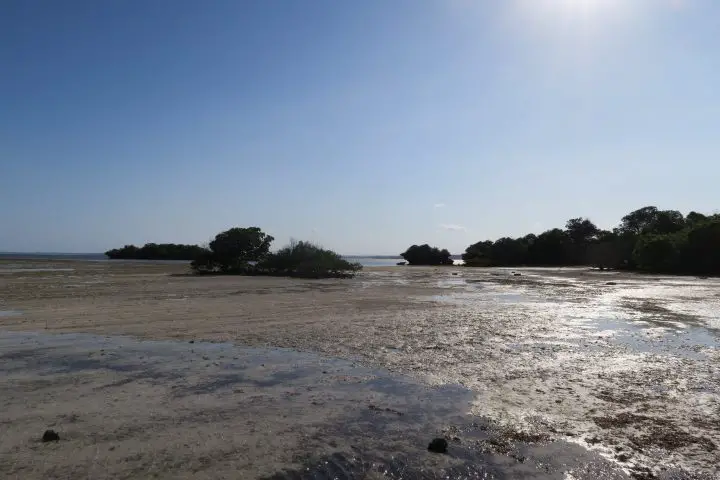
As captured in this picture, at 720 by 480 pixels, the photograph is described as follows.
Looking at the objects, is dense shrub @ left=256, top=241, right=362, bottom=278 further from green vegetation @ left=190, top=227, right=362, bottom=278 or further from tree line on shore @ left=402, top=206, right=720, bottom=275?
tree line on shore @ left=402, top=206, right=720, bottom=275

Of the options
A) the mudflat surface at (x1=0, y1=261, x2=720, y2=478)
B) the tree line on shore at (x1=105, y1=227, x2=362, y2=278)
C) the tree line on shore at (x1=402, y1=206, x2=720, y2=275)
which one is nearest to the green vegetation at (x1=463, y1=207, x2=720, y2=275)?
the tree line on shore at (x1=402, y1=206, x2=720, y2=275)

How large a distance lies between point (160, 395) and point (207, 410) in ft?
3.44

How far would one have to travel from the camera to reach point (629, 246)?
6662cm

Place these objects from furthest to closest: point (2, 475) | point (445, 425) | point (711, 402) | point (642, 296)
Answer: point (642, 296), point (711, 402), point (445, 425), point (2, 475)

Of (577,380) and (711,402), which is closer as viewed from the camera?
(711,402)

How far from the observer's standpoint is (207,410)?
6277mm

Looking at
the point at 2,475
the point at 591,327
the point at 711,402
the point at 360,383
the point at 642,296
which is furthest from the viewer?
the point at 642,296

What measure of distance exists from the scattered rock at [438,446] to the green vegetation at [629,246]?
53180 millimetres

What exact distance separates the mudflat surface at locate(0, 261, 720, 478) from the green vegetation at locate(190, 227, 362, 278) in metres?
26.9

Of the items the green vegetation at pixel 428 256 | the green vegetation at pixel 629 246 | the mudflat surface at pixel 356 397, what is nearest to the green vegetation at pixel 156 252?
the green vegetation at pixel 428 256

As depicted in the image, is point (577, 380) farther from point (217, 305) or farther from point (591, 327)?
point (217, 305)

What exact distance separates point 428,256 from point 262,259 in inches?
2095

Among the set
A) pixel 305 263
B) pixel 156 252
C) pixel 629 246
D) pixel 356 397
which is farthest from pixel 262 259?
pixel 156 252

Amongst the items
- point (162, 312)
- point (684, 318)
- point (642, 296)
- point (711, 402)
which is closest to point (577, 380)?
point (711, 402)
